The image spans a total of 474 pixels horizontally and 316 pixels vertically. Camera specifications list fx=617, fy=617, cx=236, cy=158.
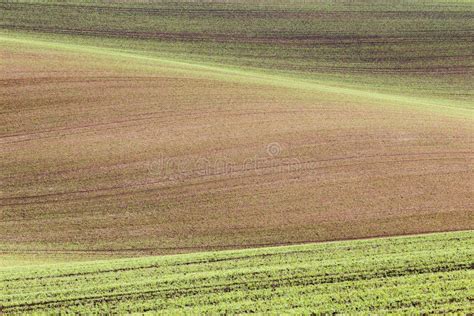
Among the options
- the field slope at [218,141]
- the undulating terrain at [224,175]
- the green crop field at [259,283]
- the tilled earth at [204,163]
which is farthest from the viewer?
the field slope at [218,141]

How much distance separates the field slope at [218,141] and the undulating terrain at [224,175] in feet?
0.17

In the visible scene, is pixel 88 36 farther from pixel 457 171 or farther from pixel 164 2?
pixel 457 171

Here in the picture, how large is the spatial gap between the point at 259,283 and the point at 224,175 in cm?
571

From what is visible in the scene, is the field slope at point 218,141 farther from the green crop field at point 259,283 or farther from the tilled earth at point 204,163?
the green crop field at point 259,283

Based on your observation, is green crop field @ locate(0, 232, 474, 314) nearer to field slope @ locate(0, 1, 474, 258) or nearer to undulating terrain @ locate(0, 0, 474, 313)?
undulating terrain @ locate(0, 0, 474, 313)

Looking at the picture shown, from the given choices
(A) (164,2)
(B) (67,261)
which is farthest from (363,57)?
(B) (67,261)

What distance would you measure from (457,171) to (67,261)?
9.68m

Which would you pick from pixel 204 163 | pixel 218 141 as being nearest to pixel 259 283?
pixel 204 163

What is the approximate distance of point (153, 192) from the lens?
14.0 m

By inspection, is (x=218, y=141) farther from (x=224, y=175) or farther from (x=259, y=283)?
(x=259, y=283)

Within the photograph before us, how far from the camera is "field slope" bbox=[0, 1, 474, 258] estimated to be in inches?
516

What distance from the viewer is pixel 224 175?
48.4 feet

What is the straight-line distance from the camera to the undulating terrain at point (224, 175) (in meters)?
9.46

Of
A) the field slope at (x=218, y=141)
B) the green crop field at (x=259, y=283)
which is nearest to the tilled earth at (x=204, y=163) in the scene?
the field slope at (x=218, y=141)
